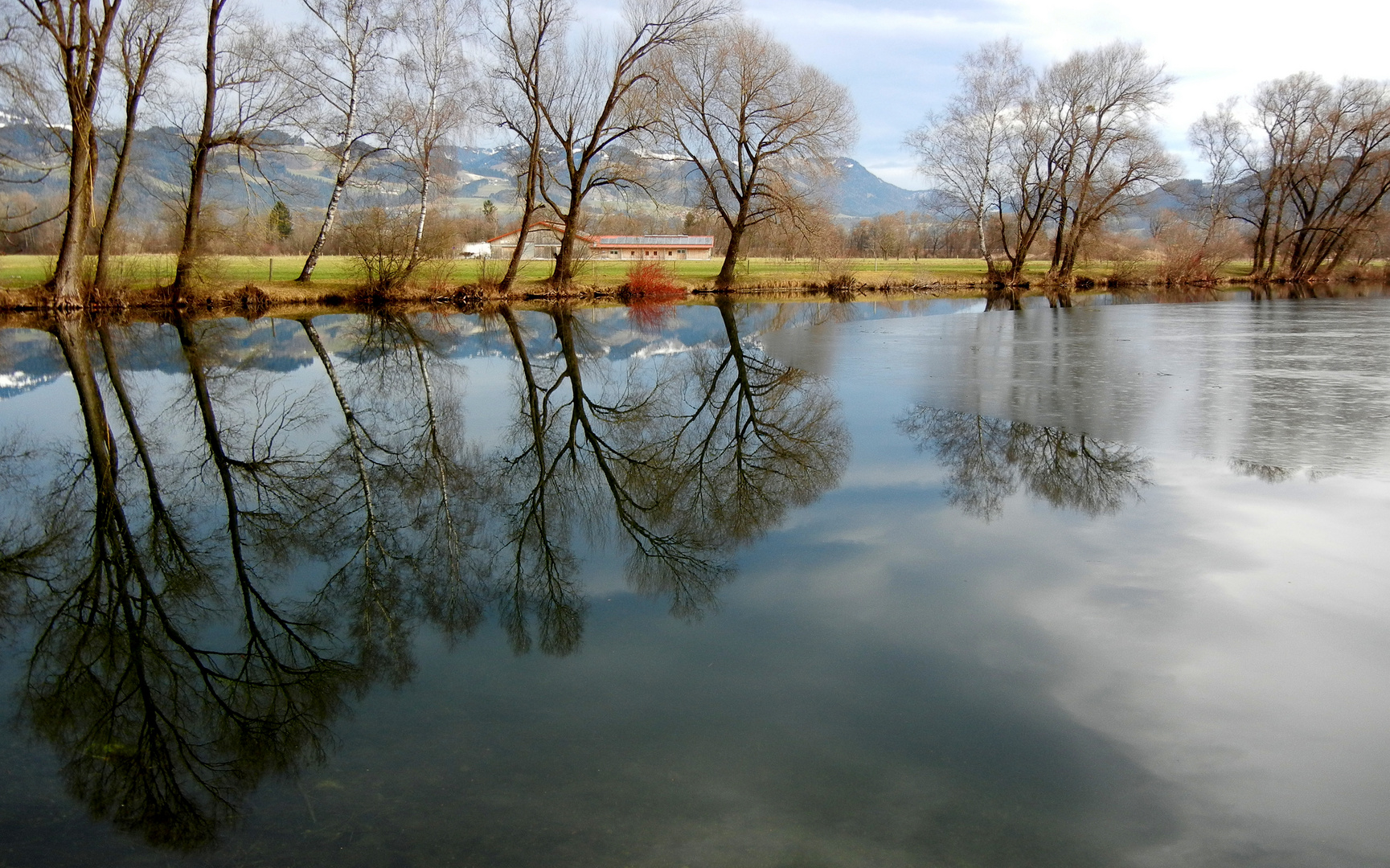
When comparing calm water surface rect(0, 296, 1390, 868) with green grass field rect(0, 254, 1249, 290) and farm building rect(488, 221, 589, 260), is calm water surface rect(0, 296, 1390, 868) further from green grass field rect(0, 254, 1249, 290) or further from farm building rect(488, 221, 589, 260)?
farm building rect(488, 221, 589, 260)

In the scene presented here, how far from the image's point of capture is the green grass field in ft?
93.0

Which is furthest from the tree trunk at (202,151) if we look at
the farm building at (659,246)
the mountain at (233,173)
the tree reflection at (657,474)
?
the farm building at (659,246)

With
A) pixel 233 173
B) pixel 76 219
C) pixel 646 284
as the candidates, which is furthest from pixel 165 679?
pixel 646 284

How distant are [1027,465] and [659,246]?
97.5 meters

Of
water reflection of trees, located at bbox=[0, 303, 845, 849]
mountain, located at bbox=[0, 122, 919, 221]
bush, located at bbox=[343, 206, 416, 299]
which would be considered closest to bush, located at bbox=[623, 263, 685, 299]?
mountain, located at bbox=[0, 122, 919, 221]

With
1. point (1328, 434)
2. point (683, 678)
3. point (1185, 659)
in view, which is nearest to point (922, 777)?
point (683, 678)

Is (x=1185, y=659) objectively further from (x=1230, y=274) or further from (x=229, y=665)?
(x=1230, y=274)

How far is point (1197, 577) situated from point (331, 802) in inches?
200

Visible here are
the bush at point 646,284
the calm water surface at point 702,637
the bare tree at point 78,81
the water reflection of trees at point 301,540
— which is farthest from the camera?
the bush at point 646,284

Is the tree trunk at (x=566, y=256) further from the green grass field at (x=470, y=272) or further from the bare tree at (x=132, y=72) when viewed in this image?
the bare tree at (x=132, y=72)

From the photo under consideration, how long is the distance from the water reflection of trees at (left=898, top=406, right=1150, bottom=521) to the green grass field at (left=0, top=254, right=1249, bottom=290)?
81.0ft

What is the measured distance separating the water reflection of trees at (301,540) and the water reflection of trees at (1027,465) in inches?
44.9

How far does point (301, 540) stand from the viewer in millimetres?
6422

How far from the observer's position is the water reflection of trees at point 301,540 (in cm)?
404
